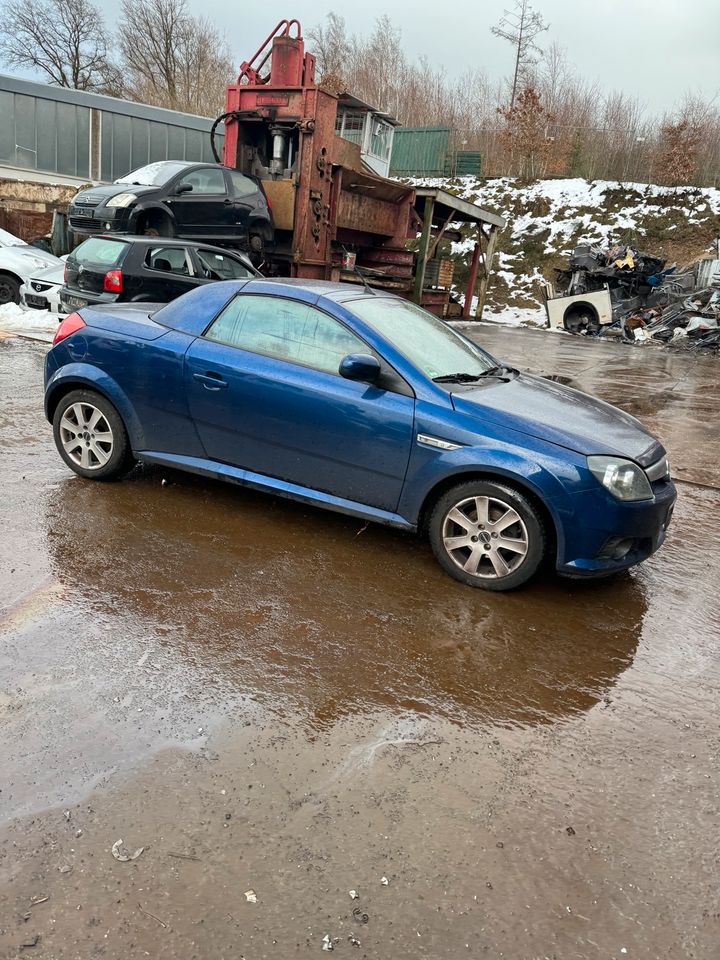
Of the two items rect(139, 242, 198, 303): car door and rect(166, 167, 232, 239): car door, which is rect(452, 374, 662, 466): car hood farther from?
rect(166, 167, 232, 239): car door

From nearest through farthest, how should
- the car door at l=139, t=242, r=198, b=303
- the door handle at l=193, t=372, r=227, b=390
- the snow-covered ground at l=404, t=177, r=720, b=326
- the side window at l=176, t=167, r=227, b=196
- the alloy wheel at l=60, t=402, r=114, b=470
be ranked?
1. the door handle at l=193, t=372, r=227, b=390
2. the alloy wheel at l=60, t=402, r=114, b=470
3. the car door at l=139, t=242, r=198, b=303
4. the side window at l=176, t=167, r=227, b=196
5. the snow-covered ground at l=404, t=177, r=720, b=326

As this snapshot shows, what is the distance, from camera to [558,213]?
26.5 m

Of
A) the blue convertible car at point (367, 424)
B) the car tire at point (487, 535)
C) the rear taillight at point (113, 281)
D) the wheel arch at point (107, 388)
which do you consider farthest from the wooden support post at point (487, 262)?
the car tire at point (487, 535)

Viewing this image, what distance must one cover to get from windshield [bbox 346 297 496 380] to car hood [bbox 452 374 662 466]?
231 millimetres

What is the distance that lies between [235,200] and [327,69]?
37.0 meters

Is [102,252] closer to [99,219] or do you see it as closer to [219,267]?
[219,267]

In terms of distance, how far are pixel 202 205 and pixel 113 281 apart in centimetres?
361

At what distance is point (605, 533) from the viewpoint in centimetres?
377

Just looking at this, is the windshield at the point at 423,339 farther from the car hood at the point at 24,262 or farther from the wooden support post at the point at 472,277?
the wooden support post at the point at 472,277

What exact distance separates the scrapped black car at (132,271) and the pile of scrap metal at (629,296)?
41.1 feet

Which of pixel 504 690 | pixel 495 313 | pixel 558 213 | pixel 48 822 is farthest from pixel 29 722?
pixel 558 213

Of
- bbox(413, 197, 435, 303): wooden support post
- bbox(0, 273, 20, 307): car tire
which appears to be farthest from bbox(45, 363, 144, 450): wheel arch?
bbox(413, 197, 435, 303): wooden support post

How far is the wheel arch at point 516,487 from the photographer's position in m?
3.78

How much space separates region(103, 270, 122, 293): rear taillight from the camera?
876 cm
